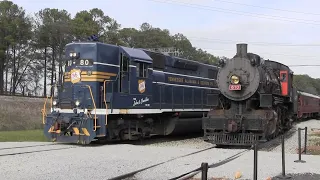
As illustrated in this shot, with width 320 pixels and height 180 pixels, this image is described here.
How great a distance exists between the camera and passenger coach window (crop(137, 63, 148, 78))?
15234mm

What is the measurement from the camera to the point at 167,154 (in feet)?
38.0

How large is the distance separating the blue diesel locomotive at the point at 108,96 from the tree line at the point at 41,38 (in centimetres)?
3571

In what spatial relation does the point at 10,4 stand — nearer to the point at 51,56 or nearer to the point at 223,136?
the point at 51,56

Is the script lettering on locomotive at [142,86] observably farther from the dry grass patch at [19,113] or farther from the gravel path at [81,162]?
the dry grass patch at [19,113]

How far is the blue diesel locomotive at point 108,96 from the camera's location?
13.6m

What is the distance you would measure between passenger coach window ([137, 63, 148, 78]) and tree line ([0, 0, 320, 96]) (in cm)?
3617

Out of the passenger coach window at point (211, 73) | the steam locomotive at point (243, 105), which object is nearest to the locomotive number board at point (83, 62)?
the steam locomotive at point (243, 105)

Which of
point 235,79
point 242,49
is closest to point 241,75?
point 235,79

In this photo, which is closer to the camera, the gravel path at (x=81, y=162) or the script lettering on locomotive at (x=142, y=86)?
the gravel path at (x=81, y=162)

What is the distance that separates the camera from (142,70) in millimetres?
15414

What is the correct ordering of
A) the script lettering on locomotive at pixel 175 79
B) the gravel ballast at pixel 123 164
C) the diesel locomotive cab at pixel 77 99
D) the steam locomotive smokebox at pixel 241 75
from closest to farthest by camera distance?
the gravel ballast at pixel 123 164 < the diesel locomotive cab at pixel 77 99 < the steam locomotive smokebox at pixel 241 75 < the script lettering on locomotive at pixel 175 79

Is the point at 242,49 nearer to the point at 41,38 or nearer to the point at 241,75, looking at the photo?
the point at 241,75

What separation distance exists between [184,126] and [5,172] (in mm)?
10651

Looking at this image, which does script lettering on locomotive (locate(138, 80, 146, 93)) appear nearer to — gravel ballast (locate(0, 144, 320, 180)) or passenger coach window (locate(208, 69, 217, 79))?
gravel ballast (locate(0, 144, 320, 180))
